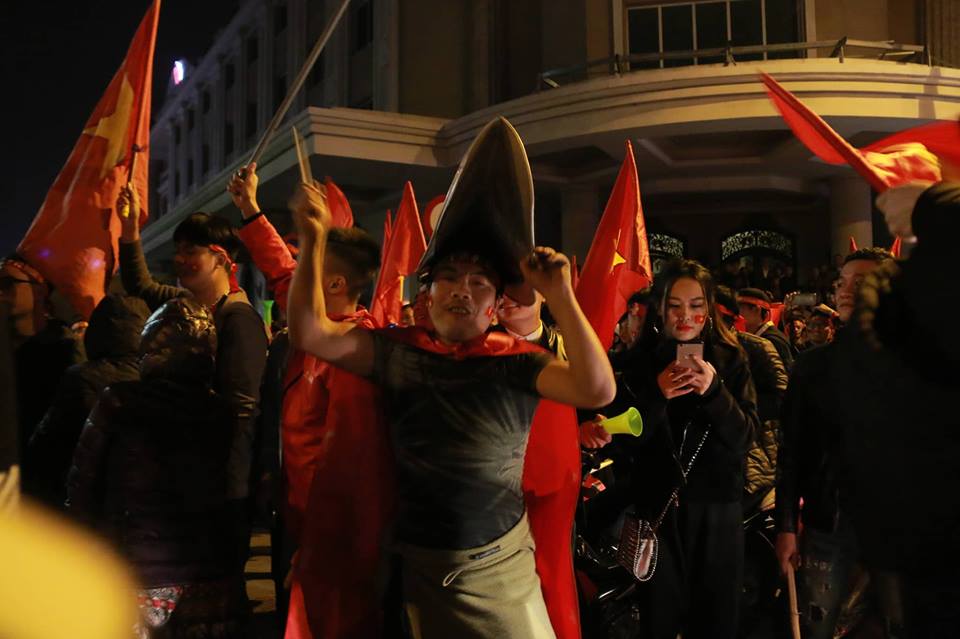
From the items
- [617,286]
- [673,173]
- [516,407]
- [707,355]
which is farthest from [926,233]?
[673,173]

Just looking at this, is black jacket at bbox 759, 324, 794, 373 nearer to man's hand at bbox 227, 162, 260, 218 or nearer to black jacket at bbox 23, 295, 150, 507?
man's hand at bbox 227, 162, 260, 218

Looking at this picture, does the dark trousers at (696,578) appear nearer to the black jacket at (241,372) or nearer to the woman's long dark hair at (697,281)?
the woman's long dark hair at (697,281)

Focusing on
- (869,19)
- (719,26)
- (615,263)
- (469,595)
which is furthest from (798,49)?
(469,595)

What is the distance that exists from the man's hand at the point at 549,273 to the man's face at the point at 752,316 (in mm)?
5240

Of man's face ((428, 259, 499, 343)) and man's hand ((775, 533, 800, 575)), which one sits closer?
man's face ((428, 259, 499, 343))

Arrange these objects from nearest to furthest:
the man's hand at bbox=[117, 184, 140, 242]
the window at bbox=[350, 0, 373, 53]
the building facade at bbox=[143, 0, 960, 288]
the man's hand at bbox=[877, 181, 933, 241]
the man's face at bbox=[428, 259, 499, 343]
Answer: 1. the man's hand at bbox=[877, 181, 933, 241]
2. the man's face at bbox=[428, 259, 499, 343]
3. the man's hand at bbox=[117, 184, 140, 242]
4. the building facade at bbox=[143, 0, 960, 288]
5. the window at bbox=[350, 0, 373, 53]

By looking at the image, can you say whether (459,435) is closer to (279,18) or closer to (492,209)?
(492,209)

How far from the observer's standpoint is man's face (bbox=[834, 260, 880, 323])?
3543 millimetres

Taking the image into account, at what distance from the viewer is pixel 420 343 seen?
96.6 inches

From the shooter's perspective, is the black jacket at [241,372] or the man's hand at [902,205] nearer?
the man's hand at [902,205]

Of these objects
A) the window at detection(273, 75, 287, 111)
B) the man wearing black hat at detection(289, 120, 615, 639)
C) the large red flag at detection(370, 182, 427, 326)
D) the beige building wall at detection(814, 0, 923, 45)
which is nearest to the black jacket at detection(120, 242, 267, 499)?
the man wearing black hat at detection(289, 120, 615, 639)

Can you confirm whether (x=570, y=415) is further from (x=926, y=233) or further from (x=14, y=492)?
(x=14, y=492)

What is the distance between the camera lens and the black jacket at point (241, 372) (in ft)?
10.1

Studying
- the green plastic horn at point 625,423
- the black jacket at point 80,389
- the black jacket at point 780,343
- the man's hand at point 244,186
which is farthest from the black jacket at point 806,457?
the black jacket at point 780,343
